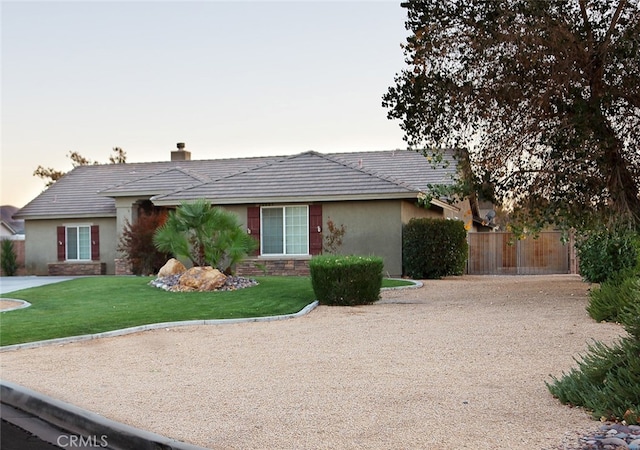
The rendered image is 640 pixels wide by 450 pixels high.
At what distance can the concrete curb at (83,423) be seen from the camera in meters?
6.35

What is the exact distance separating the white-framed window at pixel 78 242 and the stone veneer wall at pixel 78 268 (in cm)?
38

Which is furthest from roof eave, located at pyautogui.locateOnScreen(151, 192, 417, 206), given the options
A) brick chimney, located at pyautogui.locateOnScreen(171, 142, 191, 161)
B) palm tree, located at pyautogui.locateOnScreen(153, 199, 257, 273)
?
brick chimney, located at pyautogui.locateOnScreen(171, 142, 191, 161)

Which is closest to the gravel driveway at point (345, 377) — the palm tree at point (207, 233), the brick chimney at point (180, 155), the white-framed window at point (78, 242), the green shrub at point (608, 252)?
the green shrub at point (608, 252)

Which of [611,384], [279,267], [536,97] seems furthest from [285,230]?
[611,384]

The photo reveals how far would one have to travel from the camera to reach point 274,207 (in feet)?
85.7

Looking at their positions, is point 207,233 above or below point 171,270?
A: above

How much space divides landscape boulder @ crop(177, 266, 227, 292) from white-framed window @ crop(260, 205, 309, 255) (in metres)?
6.15

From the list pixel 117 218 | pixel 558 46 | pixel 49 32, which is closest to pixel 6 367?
pixel 49 32

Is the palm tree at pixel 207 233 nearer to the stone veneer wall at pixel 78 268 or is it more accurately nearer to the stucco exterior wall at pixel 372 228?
the stucco exterior wall at pixel 372 228

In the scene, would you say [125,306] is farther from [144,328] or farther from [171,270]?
[171,270]

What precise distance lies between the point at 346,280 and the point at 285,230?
982 centimetres

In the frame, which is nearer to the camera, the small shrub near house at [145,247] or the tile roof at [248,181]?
the tile roof at [248,181]

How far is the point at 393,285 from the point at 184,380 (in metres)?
12.3

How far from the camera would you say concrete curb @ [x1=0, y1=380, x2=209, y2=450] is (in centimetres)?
635
